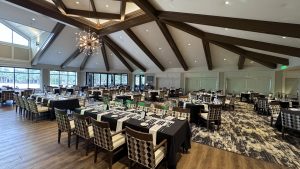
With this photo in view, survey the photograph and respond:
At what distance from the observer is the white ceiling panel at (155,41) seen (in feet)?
32.7

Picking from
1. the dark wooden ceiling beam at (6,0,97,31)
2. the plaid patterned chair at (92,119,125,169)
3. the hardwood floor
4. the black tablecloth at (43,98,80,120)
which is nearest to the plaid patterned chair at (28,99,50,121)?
the black tablecloth at (43,98,80,120)

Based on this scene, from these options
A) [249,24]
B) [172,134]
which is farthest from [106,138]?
[249,24]

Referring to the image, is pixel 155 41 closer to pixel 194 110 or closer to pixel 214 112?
pixel 194 110

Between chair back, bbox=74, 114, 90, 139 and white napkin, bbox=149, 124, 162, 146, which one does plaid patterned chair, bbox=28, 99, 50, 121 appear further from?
white napkin, bbox=149, 124, 162, 146

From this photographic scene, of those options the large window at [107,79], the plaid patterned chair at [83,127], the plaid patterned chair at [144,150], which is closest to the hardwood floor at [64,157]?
the plaid patterned chair at [83,127]

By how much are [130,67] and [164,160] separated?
16724 millimetres

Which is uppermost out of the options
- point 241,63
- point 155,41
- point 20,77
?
point 155,41

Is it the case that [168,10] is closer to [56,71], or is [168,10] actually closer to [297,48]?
[297,48]

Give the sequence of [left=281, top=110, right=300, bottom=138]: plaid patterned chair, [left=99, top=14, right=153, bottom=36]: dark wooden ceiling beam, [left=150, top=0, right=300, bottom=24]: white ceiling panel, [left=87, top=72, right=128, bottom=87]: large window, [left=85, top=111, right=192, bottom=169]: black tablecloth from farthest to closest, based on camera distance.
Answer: [left=87, top=72, right=128, bottom=87]: large window → [left=99, top=14, right=153, bottom=36]: dark wooden ceiling beam → [left=281, top=110, right=300, bottom=138]: plaid patterned chair → [left=150, top=0, right=300, bottom=24]: white ceiling panel → [left=85, top=111, right=192, bottom=169]: black tablecloth

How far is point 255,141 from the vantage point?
4.68 meters

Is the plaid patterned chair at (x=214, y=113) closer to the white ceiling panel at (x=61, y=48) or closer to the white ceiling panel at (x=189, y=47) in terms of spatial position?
the white ceiling panel at (x=189, y=47)

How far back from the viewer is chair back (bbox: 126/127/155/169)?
2.39 meters

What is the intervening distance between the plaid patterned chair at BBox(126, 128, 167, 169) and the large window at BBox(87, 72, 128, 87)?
55.1 ft

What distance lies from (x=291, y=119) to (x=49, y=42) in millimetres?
13609
